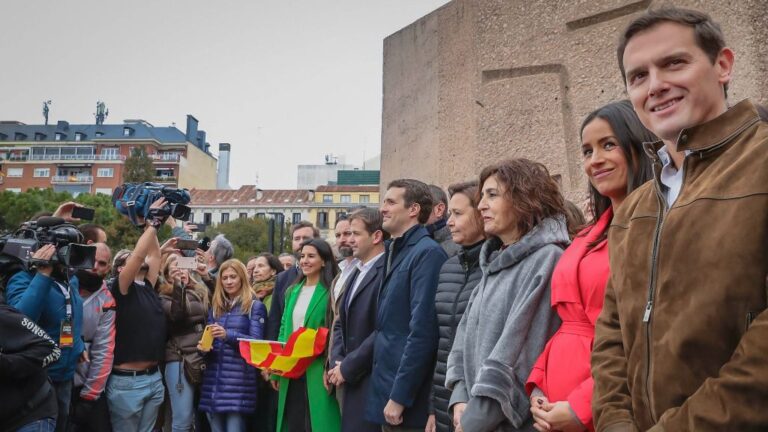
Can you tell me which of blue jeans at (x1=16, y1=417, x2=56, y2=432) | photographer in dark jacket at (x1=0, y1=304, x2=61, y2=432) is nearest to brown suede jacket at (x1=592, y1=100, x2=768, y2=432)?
photographer in dark jacket at (x1=0, y1=304, x2=61, y2=432)

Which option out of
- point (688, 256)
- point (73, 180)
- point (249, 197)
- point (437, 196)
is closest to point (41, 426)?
point (437, 196)

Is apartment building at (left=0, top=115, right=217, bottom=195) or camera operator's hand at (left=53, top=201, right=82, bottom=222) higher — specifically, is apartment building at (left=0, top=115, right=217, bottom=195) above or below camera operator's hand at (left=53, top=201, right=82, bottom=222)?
above

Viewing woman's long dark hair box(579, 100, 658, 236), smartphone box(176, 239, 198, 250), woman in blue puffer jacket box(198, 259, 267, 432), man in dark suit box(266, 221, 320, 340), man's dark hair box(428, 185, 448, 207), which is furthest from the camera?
man in dark suit box(266, 221, 320, 340)

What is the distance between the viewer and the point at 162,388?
15.3 feet

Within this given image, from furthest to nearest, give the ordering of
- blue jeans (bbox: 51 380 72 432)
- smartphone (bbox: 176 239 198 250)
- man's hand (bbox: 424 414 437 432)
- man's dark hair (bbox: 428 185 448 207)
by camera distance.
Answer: smartphone (bbox: 176 239 198 250)
man's dark hair (bbox: 428 185 448 207)
blue jeans (bbox: 51 380 72 432)
man's hand (bbox: 424 414 437 432)

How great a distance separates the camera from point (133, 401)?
14.6 ft

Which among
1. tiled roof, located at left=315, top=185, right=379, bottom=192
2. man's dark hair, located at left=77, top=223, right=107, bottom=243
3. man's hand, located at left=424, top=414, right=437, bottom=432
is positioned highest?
tiled roof, located at left=315, top=185, right=379, bottom=192

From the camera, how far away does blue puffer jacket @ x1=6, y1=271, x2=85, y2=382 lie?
11.6ft

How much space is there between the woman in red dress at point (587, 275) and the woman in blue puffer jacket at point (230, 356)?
3217 millimetres

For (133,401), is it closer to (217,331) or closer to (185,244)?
(217,331)

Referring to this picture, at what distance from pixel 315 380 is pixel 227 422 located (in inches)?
37.4

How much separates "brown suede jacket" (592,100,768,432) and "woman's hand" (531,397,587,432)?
360mm

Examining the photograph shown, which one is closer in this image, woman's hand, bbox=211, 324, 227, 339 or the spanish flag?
the spanish flag

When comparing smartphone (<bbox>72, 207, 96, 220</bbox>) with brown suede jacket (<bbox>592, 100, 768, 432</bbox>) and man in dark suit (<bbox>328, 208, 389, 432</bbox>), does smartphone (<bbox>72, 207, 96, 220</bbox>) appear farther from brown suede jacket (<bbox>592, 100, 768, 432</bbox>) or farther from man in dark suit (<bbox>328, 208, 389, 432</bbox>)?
brown suede jacket (<bbox>592, 100, 768, 432</bbox>)
